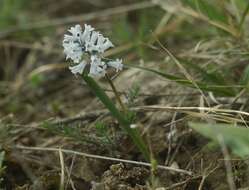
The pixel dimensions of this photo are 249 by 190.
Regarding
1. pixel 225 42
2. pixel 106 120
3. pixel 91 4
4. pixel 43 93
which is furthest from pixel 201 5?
pixel 91 4

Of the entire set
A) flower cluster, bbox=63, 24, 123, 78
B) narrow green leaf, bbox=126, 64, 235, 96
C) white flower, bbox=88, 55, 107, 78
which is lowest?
narrow green leaf, bbox=126, 64, 235, 96

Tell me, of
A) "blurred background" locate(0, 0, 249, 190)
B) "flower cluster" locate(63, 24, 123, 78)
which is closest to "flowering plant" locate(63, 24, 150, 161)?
"flower cluster" locate(63, 24, 123, 78)

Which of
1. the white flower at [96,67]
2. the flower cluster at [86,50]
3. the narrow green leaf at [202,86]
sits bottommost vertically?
the narrow green leaf at [202,86]

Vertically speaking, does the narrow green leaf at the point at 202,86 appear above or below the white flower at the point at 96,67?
below

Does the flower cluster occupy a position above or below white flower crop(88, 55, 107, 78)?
above

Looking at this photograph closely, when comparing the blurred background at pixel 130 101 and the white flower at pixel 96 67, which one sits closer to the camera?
the white flower at pixel 96 67

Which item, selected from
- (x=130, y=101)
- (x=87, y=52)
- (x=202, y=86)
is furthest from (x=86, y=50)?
(x=202, y=86)

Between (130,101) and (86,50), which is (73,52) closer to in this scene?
(86,50)

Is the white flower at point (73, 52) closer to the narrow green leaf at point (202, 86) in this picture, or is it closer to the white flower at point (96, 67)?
the white flower at point (96, 67)

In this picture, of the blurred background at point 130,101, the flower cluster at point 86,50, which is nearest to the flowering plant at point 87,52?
the flower cluster at point 86,50

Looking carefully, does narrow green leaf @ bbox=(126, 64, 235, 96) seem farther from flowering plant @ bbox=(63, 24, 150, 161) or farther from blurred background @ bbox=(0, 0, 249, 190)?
flowering plant @ bbox=(63, 24, 150, 161)

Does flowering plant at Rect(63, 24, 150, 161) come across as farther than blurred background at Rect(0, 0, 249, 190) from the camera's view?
No
